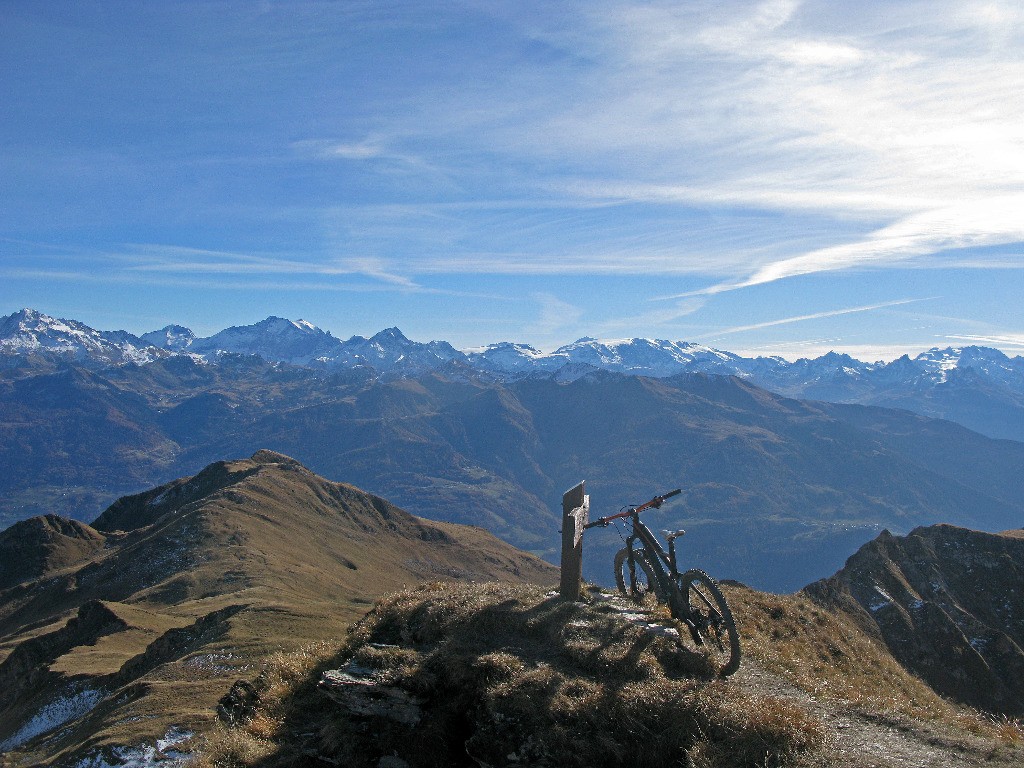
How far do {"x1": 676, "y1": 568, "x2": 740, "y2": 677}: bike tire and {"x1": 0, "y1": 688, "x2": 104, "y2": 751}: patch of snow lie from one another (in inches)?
1618

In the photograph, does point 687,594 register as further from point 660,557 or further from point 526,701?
point 526,701

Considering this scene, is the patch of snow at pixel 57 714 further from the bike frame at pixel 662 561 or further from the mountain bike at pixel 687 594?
the bike frame at pixel 662 561

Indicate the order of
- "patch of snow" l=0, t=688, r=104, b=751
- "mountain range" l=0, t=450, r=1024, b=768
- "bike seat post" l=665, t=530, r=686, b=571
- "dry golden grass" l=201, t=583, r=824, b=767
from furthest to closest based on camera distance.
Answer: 1. "patch of snow" l=0, t=688, r=104, b=751
2. "bike seat post" l=665, t=530, r=686, b=571
3. "mountain range" l=0, t=450, r=1024, b=768
4. "dry golden grass" l=201, t=583, r=824, b=767

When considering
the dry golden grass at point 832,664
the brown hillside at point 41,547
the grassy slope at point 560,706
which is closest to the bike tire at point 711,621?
the grassy slope at point 560,706

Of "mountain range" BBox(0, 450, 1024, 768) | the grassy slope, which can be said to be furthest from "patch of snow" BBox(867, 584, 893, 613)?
the grassy slope

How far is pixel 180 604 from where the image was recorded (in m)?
86.5

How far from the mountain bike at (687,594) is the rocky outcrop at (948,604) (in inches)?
1506

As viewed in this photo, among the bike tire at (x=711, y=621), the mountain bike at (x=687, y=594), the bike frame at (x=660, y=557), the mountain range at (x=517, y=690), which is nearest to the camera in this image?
the mountain range at (x=517, y=690)

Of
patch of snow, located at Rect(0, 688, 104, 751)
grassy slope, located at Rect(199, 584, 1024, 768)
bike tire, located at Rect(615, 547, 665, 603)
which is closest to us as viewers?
grassy slope, located at Rect(199, 584, 1024, 768)

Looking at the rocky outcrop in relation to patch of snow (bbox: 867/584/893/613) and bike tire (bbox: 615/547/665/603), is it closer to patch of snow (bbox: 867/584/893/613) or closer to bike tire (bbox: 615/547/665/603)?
patch of snow (bbox: 867/584/893/613)

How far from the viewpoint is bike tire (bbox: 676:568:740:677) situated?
1520cm

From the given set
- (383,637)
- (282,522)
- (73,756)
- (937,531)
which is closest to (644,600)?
(383,637)

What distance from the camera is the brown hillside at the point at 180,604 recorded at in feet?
110

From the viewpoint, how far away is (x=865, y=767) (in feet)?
35.5
